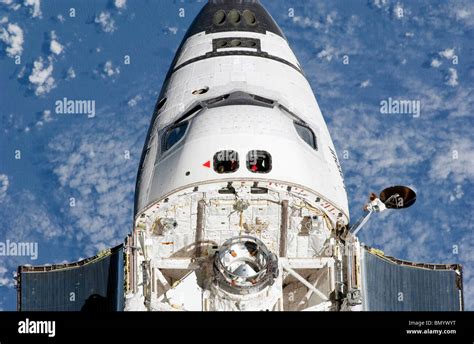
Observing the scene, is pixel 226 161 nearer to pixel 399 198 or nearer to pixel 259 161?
pixel 259 161

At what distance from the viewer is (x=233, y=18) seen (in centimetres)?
4922

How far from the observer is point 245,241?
3766 centimetres

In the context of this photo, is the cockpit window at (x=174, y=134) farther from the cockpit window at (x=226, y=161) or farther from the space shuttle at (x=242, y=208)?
the cockpit window at (x=226, y=161)

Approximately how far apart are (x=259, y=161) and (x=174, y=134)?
3834 mm

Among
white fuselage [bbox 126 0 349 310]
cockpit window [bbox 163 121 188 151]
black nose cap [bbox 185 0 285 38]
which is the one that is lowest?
white fuselage [bbox 126 0 349 310]

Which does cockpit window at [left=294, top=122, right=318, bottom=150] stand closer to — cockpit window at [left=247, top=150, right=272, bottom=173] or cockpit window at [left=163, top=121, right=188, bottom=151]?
cockpit window at [left=247, top=150, right=272, bottom=173]

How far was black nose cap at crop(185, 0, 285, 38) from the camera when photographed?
49.0 meters

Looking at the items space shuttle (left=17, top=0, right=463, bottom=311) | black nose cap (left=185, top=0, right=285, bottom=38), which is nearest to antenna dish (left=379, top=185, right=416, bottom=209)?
space shuttle (left=17, top=0, right=463, bottom=311)

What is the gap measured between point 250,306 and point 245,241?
6.28 feet

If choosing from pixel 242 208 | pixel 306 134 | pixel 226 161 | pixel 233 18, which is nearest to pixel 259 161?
pixel 226 161

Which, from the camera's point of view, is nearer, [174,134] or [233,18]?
[174,134]

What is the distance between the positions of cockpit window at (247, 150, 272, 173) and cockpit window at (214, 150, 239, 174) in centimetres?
39
